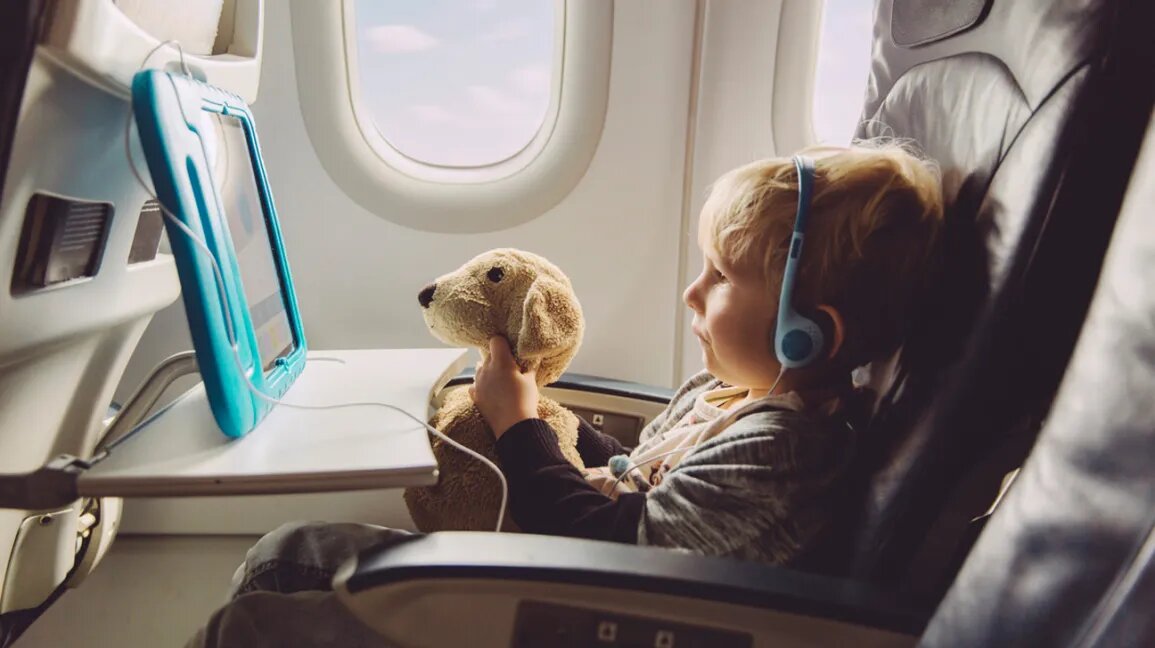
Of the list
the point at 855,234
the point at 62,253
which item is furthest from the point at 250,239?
the point at 855,234

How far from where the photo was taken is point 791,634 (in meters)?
0.71

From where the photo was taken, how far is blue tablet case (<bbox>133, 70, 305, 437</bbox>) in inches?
26.5

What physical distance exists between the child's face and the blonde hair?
21 mm

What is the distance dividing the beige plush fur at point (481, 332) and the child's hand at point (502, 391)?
0.05ft

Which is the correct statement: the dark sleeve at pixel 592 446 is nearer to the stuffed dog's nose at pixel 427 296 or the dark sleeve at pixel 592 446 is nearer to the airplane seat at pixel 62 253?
the stuffed dog's nose at pixel 427 296

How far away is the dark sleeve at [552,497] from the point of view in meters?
0.91

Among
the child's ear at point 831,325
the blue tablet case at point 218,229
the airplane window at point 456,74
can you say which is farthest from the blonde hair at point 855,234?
the airplane window at point 456,74

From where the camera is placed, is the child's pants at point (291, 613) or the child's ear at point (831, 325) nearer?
the child's pants at point (291, 613)

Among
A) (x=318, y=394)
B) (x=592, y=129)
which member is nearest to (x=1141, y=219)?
(x=318, y=394)

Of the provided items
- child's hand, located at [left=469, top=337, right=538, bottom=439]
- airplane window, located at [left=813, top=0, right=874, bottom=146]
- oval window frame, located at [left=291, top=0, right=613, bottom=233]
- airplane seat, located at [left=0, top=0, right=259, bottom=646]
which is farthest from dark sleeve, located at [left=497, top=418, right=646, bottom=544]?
airplane window, located at [left=813, top=0, right=874, bottom=146]

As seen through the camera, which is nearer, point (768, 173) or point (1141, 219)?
point (1141, 219)

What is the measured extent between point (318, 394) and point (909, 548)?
0.70 metres

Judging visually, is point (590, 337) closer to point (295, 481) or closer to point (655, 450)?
point (655, 450)

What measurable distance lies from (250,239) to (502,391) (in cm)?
37
